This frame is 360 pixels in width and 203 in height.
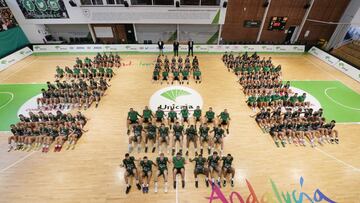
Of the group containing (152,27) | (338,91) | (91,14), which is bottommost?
(338,91)

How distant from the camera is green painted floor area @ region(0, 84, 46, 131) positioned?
40.3 ft

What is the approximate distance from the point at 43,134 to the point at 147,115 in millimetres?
5930

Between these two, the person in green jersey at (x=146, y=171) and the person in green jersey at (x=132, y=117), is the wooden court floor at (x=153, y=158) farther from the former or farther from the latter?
the person in green jersey at (x=132, y=117)

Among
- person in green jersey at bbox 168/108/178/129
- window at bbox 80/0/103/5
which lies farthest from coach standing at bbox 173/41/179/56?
person in green jersey at bbox 168/108/178/129

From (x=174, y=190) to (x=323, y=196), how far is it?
655 centimetres

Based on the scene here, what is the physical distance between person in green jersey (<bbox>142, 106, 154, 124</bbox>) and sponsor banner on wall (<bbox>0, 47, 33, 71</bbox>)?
17.5 meters

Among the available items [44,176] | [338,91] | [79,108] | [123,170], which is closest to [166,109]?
[123,170]

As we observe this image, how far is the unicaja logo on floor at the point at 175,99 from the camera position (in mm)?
13211

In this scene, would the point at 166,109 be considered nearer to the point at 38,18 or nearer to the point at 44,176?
the point at 44,176

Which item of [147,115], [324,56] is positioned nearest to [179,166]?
[147,115]

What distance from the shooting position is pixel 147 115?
37.4 feet

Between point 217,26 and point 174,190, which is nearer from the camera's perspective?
point 174,190

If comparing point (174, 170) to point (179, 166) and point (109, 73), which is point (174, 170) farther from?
point (109, 73)

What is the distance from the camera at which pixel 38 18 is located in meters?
21.5
